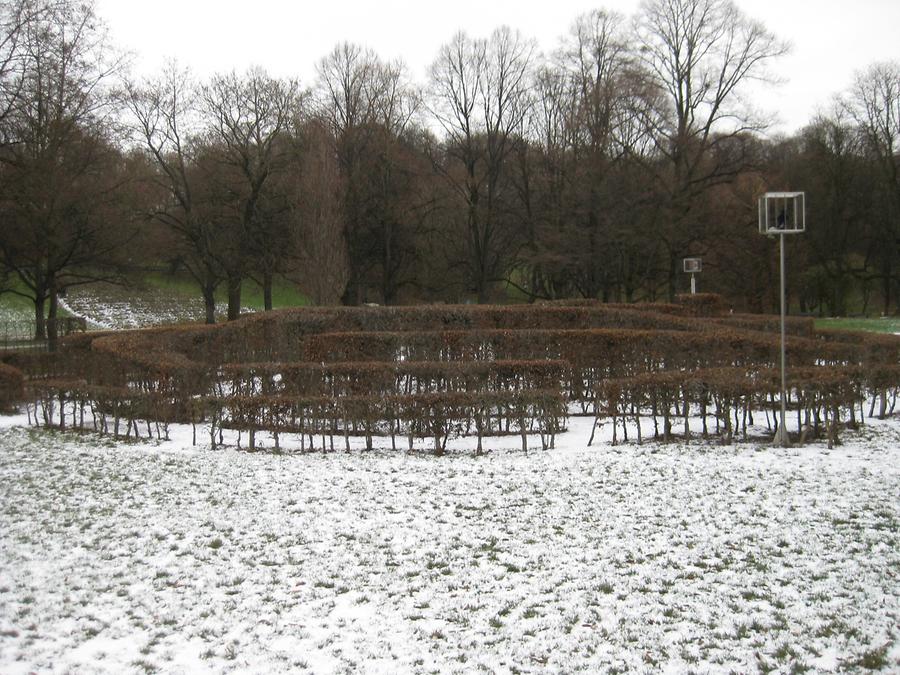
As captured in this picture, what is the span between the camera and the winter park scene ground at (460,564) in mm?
4914

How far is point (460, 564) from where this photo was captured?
6.35 meters

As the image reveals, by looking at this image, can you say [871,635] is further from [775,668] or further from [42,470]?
[42,470]

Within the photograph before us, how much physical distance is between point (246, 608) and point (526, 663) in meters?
2.15

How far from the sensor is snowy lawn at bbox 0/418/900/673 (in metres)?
4.91

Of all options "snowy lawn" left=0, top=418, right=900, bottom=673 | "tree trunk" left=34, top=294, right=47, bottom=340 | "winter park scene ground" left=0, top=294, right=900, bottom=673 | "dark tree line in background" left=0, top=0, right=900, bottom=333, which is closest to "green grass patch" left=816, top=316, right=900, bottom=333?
"dark tree line in background" left=0, top=0, right=900, bottom=333

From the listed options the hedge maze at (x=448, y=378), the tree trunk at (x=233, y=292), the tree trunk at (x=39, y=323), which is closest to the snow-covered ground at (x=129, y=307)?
the tree trunk at (x=233, y=292)

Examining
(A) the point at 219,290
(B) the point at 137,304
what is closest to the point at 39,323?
(B) the point at 137,304

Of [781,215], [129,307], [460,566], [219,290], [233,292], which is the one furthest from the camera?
[219,290]

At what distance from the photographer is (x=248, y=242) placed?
120ft

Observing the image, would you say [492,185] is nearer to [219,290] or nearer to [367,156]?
[367,156]

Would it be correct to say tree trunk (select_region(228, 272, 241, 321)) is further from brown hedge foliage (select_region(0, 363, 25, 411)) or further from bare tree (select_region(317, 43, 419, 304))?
brown hedge foliage (select_region(0, 363, 25, 411))

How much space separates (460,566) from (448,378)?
7.38 m

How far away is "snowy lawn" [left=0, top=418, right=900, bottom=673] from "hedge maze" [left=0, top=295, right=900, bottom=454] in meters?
1.63

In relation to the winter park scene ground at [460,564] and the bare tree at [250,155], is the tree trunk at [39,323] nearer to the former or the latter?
the bare tree at [250,155]
